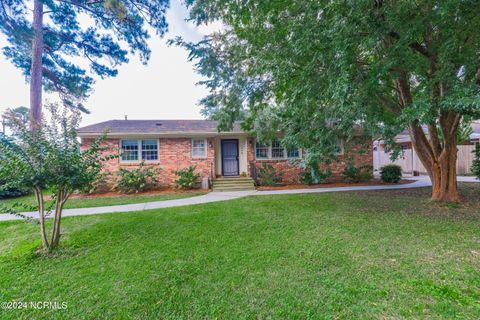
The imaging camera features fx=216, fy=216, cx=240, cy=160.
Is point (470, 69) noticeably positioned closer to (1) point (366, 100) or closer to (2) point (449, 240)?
(1) point (366, 100)

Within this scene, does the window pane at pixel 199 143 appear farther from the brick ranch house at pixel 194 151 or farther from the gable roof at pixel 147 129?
the gable roof at pixel 147 129

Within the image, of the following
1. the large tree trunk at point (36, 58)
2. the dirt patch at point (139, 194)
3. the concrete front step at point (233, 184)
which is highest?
the large tree trunk at point (36, 58)

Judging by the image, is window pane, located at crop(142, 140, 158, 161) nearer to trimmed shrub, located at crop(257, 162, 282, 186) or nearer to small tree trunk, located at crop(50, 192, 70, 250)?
trimmed shrub, located at crop(257, 162, 282, 186)

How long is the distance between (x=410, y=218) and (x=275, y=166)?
6.78 meters

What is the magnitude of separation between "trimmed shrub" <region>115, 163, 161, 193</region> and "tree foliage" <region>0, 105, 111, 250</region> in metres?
6.15

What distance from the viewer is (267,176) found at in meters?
10.9

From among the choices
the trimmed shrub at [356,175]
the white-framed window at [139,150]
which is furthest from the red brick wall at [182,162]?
the trimmed shrub at [356,175]

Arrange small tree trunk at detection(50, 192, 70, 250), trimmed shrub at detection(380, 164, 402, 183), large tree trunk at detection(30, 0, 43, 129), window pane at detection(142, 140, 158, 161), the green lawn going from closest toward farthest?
1. the green lawn
2. small tree trunk at detection(50, 192, 70, 250)
3. large tree trunk at detection(30, 0, 43, 129)
4. trimmed shrub at detection(380, 164, 402, 183)
5. window pane at detection(142, 140, 158, 161)

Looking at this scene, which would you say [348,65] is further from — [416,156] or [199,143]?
[416,156]

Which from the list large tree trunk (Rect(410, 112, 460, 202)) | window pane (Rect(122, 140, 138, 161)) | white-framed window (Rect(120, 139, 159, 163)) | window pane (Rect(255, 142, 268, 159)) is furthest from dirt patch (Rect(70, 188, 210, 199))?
large tree trunk (Rect(410, 112, 460, 202))

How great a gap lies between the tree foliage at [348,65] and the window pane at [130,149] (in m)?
5.48

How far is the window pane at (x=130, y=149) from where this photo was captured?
35.8 feet

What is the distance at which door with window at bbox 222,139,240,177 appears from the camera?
12.1m

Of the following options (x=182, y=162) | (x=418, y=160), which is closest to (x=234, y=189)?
(x=182, y=162)
